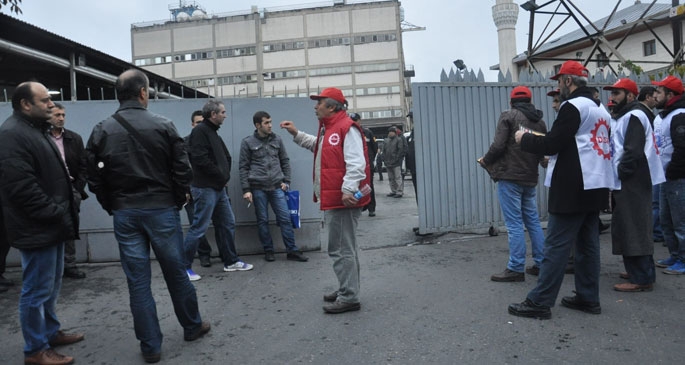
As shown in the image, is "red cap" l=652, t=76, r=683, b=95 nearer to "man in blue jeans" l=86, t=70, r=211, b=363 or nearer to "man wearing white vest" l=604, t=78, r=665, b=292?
"man wearing white vest" l=604, t=78, r=665, b=292

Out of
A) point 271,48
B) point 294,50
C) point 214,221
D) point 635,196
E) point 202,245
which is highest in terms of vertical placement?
point 271,48

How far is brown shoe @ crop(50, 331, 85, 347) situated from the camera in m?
3.77

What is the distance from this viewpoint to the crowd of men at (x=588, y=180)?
391 centimetres

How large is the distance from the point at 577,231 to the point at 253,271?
11.5 feet

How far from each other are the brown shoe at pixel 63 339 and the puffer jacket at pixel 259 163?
2743 mm

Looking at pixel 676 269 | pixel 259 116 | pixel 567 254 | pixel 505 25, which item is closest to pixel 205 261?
pixel 259 116

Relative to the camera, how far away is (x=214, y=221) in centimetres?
598

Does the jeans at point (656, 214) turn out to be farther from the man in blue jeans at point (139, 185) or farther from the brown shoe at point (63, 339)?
the brown shoe at point (63, 339)

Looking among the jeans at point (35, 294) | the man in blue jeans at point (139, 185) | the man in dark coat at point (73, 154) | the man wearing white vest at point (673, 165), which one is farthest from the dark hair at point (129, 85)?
the man wearing white vest at point (673, 165)

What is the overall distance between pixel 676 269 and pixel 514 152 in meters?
2.07

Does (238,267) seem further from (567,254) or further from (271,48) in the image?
(271,48)

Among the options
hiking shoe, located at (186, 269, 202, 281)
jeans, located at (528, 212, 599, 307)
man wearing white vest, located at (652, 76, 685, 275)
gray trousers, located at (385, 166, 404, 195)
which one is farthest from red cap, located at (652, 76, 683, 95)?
gray trousers, located at (385, 166, 404, 195)

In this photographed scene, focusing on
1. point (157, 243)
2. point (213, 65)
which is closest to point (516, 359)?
point (157, 243)

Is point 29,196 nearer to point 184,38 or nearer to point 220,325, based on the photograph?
point 220,325
